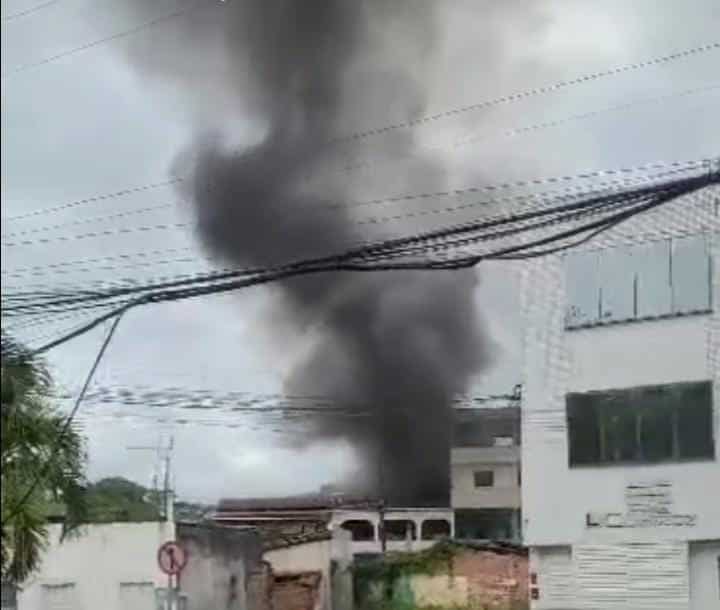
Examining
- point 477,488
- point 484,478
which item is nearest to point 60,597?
point 477,488

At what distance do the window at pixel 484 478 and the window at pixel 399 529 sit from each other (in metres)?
1.67

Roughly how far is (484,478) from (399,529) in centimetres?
219

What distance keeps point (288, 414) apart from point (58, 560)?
8.32 metres

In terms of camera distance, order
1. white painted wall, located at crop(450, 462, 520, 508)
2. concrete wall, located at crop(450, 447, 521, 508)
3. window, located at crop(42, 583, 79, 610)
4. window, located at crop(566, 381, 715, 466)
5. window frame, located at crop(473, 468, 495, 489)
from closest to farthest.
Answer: window, located at crop(42, 583, 79, 610) → window, located at crop(566, 381, 715, 466) → concrete wall, located at crop(450, 447, 521, 508) → white painted wall, located at crop(450, 462, 520, 508) → window frame, located at crop(473, 468, 495, 489)

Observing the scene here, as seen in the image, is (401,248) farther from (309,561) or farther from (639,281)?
(309,561)

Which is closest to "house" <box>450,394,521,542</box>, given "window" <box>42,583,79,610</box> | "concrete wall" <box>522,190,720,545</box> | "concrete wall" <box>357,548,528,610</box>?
"concrete wall" <box>357,548,528,610</box>

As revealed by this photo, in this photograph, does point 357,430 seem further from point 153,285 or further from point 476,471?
point 153,285

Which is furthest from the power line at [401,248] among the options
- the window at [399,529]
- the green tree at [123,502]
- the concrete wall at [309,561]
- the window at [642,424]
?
the window at [399,529]

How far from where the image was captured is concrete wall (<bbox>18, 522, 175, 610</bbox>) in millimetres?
12820

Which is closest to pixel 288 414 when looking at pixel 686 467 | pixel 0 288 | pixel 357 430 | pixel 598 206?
pixel 357 430

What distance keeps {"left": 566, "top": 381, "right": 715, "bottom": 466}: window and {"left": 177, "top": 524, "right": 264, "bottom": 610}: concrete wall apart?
4.24 m

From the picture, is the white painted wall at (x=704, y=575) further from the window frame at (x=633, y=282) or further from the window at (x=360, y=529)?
the window at (x=360, y=529)

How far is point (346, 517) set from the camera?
2236 cm

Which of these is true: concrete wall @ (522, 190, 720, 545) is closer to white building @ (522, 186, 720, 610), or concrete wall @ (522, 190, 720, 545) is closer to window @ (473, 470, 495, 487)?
white building @ (522, 186, 720, 610)
